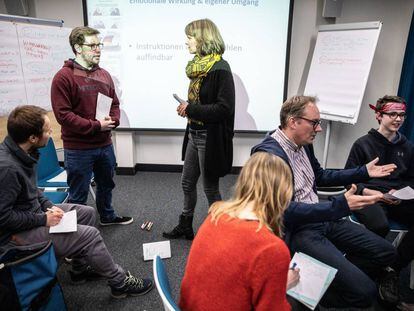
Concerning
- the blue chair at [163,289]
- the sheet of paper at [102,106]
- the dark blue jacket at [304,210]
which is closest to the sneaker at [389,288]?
the dark blue jacket at [304,210]

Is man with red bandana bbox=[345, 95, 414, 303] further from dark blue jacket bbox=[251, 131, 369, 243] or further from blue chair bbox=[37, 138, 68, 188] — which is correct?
blue chair bbox=[37, 138, 68, 188]

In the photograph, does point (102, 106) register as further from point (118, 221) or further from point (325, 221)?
point (325, 221)

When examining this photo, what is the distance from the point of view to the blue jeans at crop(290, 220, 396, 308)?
1389 millimetres

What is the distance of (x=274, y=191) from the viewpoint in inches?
39.4

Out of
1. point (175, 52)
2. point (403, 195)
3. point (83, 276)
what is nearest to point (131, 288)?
point (83, 276)

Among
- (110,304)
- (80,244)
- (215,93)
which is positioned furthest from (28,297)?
(215,93)

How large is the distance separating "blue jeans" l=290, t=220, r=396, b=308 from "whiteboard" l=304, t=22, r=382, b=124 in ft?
5.69

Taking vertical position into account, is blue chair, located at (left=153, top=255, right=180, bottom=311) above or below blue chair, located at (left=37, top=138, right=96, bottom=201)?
above

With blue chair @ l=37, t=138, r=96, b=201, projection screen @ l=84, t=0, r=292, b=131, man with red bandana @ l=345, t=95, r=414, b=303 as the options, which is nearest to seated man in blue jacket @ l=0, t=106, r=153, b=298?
blue chair @ l=37, t=138, r=96, b=201

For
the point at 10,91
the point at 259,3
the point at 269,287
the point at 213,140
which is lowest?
the point at 269,287

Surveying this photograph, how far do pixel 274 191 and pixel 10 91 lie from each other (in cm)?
262

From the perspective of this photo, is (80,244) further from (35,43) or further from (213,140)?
(35,43)

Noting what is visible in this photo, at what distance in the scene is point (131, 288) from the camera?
1833 mm

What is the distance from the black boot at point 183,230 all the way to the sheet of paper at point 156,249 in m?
0.10
